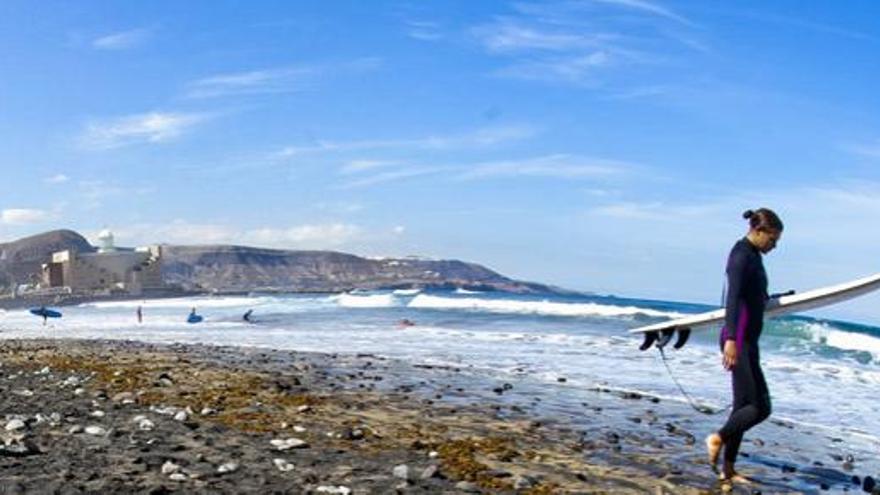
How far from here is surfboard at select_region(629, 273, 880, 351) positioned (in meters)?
9.35

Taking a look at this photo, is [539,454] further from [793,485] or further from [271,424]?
[271,424]

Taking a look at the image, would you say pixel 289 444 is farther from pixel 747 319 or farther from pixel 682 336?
pixel 682 336

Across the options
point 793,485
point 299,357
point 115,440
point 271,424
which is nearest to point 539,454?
point 793,485

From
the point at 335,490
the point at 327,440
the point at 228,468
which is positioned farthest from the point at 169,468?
the point at 327,440

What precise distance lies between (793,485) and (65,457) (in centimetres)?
669

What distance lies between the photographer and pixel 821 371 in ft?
75.6

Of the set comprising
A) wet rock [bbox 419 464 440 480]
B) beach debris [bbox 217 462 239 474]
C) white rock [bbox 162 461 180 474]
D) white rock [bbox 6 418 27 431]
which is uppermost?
white rock [bbox 6 418 27 431]

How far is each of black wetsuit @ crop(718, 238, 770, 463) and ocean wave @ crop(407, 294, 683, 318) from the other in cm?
4933

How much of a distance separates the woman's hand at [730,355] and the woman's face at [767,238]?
0.93 m

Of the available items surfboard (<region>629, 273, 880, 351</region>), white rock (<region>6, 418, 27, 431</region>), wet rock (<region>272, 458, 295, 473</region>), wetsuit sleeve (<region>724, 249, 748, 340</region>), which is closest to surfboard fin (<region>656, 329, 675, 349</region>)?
surfboard (<region>629, 273, 880, 351</region>)

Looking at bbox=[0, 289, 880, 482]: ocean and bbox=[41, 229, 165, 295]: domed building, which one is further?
bbox=[41, 229, 165, 295]: domed building

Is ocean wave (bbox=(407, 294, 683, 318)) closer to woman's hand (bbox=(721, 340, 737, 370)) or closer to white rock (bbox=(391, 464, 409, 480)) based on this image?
woman's hand (bbox=(721, 340, 737, 370))

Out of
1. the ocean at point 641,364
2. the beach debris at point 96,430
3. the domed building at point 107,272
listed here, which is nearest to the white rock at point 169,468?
the beach debris at point 96,430

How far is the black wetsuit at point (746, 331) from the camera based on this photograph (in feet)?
25.8
